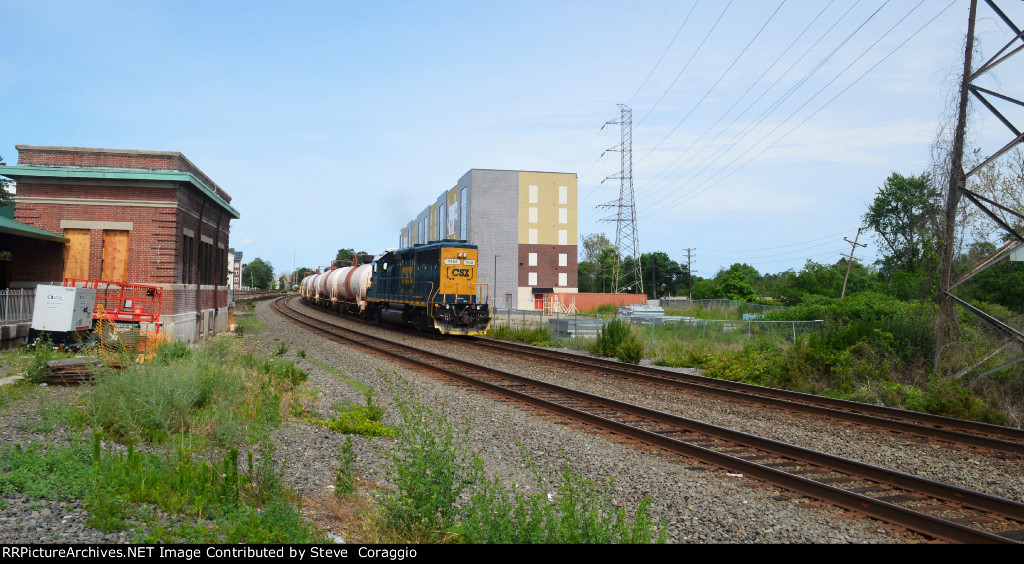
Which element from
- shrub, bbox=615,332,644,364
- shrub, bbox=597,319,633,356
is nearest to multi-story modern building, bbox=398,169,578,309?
shrub, bbox=597,319,633,356

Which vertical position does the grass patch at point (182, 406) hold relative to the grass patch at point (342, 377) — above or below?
above

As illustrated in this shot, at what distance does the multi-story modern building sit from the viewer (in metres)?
64.9

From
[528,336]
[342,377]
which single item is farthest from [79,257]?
[528,336]

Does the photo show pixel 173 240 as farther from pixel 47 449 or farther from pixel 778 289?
pixel 778 289

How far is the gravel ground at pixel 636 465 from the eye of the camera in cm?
539

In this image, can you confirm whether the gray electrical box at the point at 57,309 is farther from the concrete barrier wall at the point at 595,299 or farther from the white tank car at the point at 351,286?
the concrete barrier wall at the point at 595,299

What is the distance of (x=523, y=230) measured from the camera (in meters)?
65.9

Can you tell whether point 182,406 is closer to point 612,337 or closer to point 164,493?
point 164,493

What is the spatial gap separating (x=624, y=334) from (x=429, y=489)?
51.9ft

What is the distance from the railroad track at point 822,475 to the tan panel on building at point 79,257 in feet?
47.3

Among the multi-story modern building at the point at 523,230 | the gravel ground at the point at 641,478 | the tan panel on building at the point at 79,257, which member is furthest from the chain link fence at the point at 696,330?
the multi-story modern building at the point at 523,230

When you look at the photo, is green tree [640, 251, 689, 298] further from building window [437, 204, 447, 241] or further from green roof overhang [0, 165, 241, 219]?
green roof overhang [0, 165, 241, 219]

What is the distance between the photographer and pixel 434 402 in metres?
11.5
